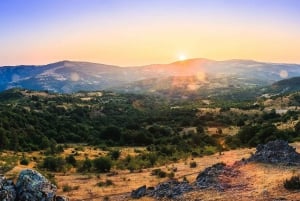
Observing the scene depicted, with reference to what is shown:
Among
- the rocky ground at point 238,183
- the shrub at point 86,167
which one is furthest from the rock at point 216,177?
the shrub at point 86,167

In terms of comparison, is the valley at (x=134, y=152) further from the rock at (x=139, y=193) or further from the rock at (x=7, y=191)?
the rock at (x=7, y=191)

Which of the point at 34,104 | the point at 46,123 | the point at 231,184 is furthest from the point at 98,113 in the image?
the point at 231,184

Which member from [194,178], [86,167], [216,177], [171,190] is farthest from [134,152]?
[171,190]

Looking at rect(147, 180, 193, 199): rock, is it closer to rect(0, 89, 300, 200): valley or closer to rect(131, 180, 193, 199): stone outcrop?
rect(131, 180, 193, 199): stone outcrop

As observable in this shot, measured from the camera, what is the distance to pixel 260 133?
153 ft

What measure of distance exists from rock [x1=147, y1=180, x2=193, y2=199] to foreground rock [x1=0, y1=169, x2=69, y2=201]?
7182 mm

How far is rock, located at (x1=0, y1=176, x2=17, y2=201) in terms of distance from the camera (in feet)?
56.6

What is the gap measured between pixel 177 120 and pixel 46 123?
32067 millimetres

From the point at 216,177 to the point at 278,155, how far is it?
544 cm

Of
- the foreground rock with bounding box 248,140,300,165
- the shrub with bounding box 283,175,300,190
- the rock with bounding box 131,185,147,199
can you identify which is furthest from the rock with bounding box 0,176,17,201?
the foreground rock with bounding box 248,140,300,165

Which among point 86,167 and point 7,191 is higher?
point 7,191

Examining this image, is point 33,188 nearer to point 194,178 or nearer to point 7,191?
point 7,191

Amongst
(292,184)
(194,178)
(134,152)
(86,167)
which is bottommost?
(134,152)

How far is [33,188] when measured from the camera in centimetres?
1792
